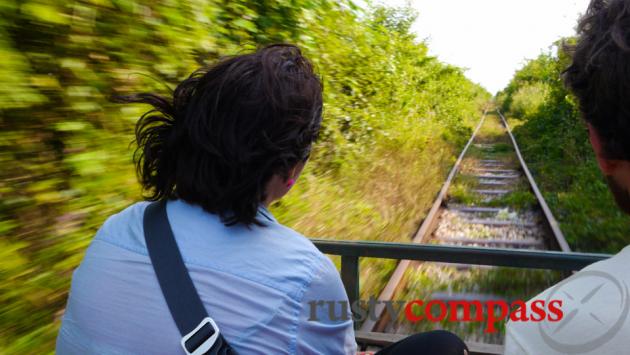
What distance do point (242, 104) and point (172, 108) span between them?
32 cm

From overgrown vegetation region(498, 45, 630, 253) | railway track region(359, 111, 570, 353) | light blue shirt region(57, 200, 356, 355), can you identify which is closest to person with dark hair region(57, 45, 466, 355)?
light blue shirt region(57, 200, 356, 355)

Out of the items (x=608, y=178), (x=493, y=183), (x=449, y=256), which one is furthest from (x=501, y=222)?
(x=608, y=178)

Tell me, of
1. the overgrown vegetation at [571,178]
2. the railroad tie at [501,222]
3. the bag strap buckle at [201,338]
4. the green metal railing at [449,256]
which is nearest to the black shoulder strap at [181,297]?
the bag strap buckle at [201,338]

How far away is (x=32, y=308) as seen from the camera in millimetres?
1848

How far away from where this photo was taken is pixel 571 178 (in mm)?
9633

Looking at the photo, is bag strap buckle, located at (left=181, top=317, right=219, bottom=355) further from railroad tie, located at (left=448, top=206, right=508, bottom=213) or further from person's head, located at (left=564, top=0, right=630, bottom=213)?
railroad tie, located at (left=448, top=206, right=508, bottom=213)

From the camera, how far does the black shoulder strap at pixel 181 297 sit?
1105 mm

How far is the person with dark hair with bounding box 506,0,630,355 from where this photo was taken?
949 mm

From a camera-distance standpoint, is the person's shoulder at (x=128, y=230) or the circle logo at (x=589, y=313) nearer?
the circle logo at (x=589, y=313)

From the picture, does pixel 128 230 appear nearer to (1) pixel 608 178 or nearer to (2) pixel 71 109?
(2) pixel 71 109

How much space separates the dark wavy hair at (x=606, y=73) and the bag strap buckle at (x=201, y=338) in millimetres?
996

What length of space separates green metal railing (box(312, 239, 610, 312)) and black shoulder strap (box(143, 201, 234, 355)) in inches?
71.2

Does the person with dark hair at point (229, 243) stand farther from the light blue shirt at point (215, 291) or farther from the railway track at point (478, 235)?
the railway track at point (478, 235)

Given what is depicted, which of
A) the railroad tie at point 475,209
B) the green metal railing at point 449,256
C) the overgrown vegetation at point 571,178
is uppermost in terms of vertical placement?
the green metal railing at point 449,256
